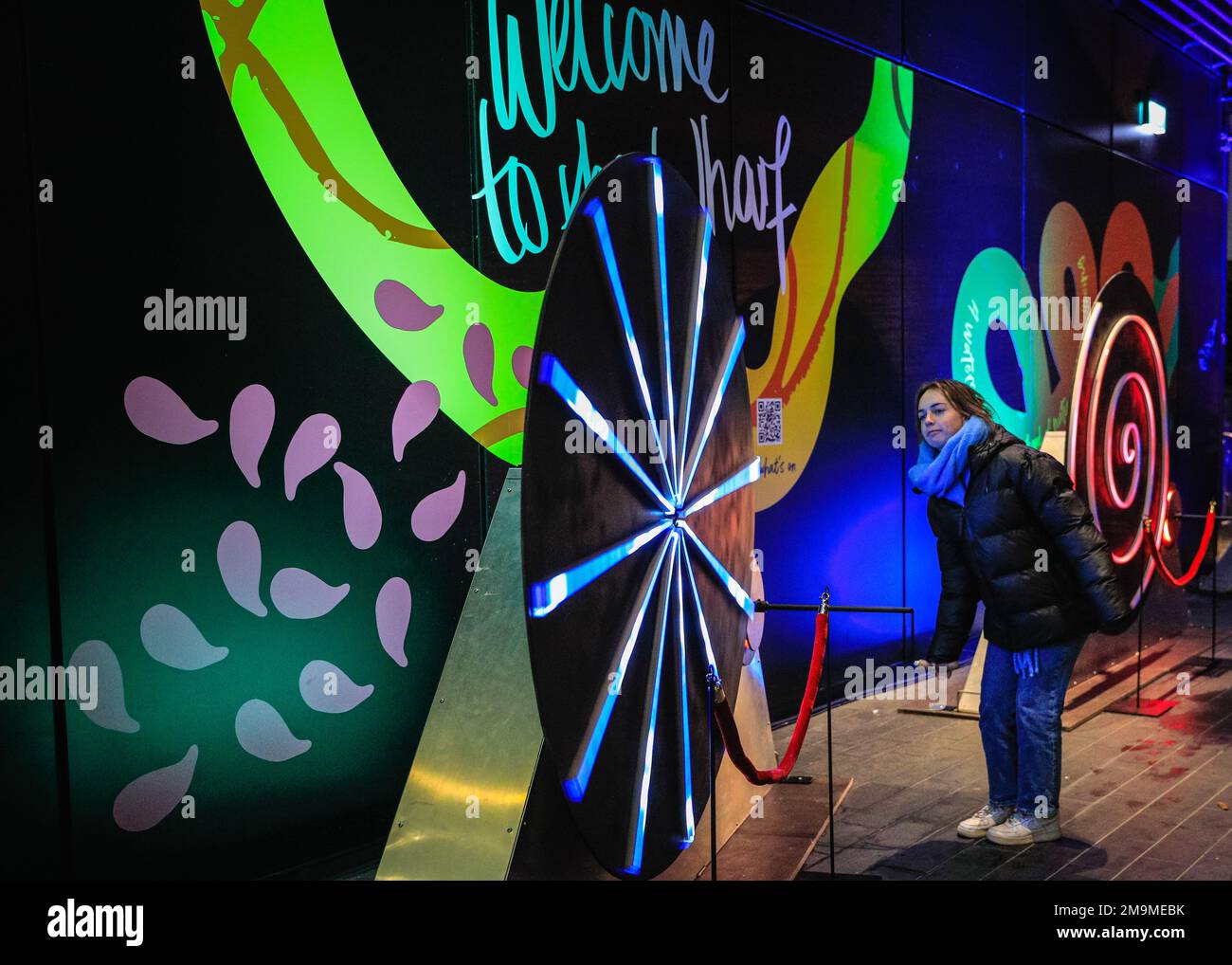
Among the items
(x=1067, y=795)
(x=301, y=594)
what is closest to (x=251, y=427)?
(x=301, y=594)

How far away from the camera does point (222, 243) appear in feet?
14.0

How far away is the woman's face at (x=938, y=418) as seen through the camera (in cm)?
489

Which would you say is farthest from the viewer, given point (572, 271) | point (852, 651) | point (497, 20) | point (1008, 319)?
point (1008, 319)

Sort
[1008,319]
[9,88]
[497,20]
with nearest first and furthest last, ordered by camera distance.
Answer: [9,88]
[497,20]
[1008,319]

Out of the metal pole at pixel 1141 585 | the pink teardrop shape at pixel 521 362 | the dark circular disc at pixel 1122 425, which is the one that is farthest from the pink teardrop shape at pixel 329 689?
the metal pole at pixel 1141 585

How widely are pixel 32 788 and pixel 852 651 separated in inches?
207

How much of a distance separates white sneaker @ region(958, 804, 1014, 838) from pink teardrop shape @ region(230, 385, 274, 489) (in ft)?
10.4

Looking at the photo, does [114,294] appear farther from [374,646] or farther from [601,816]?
[601,816]

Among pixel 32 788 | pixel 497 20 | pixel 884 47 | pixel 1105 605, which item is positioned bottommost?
pixel 32 788

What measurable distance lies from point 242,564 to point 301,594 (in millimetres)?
294

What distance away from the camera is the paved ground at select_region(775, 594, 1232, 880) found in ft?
14.9
